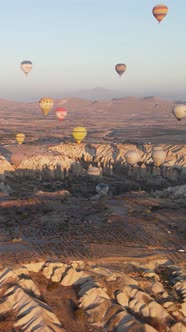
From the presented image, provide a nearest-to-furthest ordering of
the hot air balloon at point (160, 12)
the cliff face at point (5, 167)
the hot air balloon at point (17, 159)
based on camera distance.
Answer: the cliff face at point (5, 167) → the hot air balloon at point (160, 12) → the hot air balloon at point (17, 159)

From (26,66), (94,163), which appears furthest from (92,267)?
(26,66)

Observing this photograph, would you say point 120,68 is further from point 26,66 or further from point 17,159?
point 17,159

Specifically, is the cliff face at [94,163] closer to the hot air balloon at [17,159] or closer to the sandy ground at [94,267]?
the hot air balloon at [17,159]

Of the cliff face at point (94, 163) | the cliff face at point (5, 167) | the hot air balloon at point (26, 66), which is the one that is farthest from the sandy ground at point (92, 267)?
the hot air balloon at point (26, 66)

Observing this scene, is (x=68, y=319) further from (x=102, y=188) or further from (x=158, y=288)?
(x=102, y=188)

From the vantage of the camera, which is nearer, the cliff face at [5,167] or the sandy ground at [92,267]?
the sandy ground at [92,267]

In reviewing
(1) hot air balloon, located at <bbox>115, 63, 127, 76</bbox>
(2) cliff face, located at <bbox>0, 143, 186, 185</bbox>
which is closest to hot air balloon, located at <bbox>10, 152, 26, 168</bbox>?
(2) cliff face, located at <bbox>0, 143, 186, 185</bbox>

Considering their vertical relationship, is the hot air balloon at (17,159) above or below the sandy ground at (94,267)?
above

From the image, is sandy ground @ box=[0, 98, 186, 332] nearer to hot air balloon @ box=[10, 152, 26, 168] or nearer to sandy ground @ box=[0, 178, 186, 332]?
sandy ground @ box=[0, 178, 186, 332]
